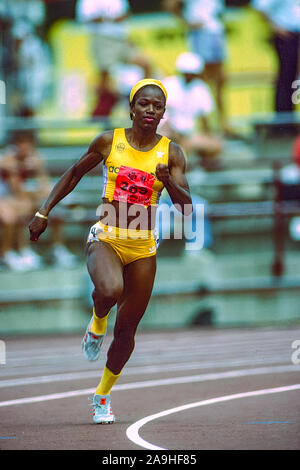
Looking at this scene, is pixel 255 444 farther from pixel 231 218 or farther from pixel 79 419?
pixel 231 218

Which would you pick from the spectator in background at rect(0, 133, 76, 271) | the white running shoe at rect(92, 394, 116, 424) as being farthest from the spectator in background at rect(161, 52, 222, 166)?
the white running shoe at rect(92, 394, 116, 424)

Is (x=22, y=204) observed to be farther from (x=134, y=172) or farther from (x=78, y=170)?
(x=134, y=172)

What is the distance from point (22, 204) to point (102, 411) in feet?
23.6

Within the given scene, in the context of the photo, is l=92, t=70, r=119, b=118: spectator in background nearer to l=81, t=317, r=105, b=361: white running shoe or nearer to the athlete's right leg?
the athlete's right leg

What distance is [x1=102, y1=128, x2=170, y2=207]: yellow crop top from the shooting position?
7.43 metres

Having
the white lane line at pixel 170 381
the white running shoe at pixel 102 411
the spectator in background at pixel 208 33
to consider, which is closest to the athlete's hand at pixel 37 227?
the white running shoe at pixel 102 411

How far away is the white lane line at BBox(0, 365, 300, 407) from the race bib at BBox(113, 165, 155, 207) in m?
2.26

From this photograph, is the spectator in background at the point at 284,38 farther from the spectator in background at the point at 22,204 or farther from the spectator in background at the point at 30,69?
the spectator in background at the point at 22,204

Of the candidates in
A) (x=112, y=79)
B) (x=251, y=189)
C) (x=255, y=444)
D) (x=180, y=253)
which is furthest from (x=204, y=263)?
(x=255, y=444)

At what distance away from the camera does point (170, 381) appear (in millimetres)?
9852

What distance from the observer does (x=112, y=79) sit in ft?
52.3

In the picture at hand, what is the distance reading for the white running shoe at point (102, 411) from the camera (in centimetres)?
746

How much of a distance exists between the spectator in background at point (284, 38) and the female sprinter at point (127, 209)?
8.90 meters

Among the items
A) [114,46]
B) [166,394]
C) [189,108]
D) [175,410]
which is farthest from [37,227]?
[114,46]
